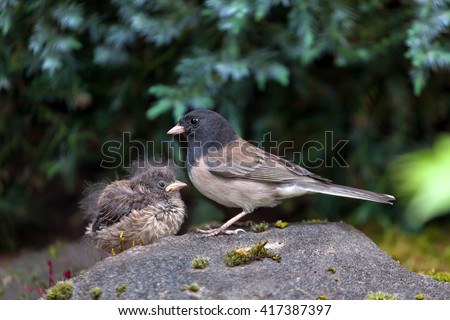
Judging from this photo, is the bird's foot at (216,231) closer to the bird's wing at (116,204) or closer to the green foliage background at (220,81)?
the bird's wing at (116,204)

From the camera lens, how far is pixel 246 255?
428 cm

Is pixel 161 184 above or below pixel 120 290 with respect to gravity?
above

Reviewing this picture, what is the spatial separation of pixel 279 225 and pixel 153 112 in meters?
1.72

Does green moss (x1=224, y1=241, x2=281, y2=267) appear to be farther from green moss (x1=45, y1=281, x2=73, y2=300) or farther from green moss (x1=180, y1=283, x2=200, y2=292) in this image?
green moss (x1=45, y1=281, x2=73, y2=300)

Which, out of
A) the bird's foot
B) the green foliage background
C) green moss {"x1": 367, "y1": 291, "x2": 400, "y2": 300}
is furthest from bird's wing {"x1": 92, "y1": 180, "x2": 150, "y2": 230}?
green moss {"x1": 367, "y1": 291, "x2": 400, "y2": 300}

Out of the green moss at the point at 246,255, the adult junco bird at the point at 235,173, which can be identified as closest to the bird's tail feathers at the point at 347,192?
the adult junco bird at the point at 235,173

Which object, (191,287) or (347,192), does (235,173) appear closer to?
(347,192)

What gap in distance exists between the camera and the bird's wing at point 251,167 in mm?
5105

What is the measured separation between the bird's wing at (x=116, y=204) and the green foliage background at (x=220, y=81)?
123 centimetres

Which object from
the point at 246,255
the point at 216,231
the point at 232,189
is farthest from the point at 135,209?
the point at 246,255

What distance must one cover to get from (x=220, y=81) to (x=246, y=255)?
255 centimetres
